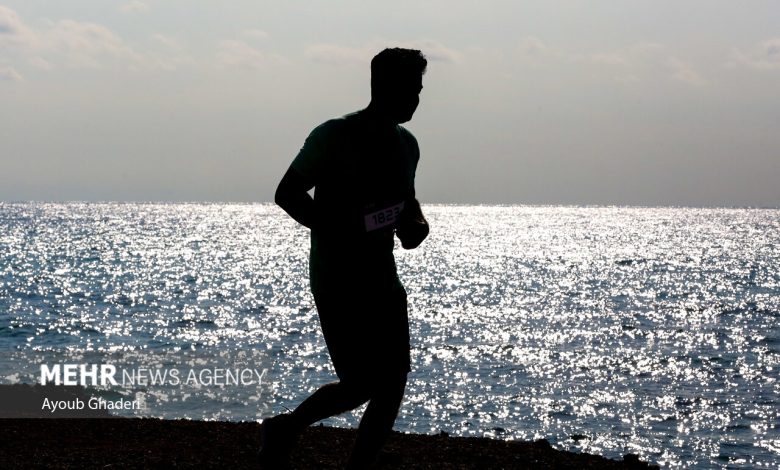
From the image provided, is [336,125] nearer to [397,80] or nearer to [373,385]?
[397,80]

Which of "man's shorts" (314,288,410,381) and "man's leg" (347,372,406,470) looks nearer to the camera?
"man's shorts" (314,288,410,381)

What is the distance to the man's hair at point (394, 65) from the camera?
3863 millimetres

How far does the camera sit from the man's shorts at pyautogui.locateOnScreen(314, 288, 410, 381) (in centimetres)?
398

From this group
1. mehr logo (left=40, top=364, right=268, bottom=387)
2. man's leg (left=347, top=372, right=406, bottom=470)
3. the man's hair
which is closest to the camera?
the man's hair

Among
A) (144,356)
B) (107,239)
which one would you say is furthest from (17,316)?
(107,239)

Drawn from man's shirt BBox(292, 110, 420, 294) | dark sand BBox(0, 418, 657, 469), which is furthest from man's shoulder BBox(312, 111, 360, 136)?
dark sand BBox(0, 418, 657, 469)

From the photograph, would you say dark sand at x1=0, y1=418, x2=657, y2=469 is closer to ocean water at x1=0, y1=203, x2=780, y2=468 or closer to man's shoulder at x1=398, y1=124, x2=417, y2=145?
man's shoulder at x1=398, y1=124, x2=417, y2=145

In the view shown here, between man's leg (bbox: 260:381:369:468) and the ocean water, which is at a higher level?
the ocean water

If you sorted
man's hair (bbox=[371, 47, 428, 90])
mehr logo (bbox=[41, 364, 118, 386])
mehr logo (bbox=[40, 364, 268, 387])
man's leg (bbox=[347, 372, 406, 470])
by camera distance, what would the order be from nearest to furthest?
man's hair (bbox=[371, 47, 428, 90]) → man's leg (bbox=[347, 372, 406, 470]) → mehr logo (bbox=[41, 364, 118, 386]) → mehr logo (bbox=[40, 364, 268, 387])

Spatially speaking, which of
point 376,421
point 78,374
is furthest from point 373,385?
point 78,374

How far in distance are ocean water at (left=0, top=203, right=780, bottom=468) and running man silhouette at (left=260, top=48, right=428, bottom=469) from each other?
13.5 metres

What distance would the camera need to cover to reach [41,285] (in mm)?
59250

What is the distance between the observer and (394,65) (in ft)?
12.7

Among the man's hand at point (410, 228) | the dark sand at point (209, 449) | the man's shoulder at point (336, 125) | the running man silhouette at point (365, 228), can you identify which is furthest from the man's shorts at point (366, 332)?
the dark sand at point (209, 449)
